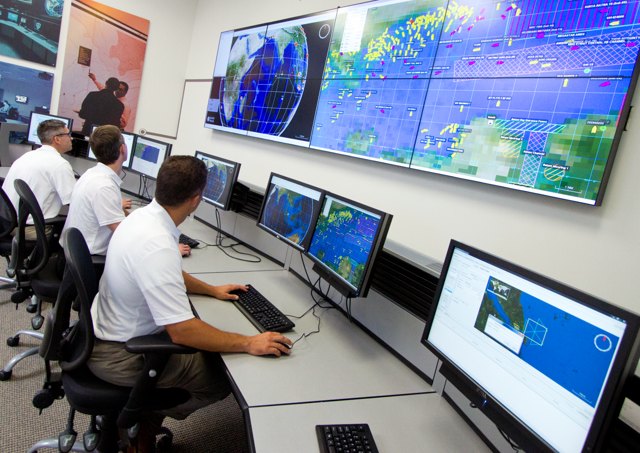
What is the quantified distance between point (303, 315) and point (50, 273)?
140 cm

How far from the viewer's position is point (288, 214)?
2.03 m

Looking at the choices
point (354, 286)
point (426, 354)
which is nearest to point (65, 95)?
point (354, 286)

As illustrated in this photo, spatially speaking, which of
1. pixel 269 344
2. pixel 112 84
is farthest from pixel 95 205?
pixel 112 84

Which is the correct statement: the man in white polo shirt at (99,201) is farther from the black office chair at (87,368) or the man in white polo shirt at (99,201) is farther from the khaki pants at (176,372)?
the khaki pants at (176,372)

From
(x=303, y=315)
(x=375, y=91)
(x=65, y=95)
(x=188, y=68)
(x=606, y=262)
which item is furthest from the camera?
(x=188, y=68)

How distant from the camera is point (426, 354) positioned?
1365 millimetres

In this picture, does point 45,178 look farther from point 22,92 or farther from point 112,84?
point 112,84

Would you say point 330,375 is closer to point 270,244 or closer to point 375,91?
point 270,244

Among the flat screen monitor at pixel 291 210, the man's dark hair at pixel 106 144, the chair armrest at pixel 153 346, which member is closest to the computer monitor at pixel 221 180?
the flat screen monitor at pixel 291 210

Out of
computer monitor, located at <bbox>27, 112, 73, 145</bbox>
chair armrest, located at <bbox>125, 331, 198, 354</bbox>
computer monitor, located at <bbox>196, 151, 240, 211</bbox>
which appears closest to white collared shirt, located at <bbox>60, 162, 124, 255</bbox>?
computer monitor, located at <bbox>196, 151, 240, 211</bbox>

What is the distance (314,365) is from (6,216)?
2.10m

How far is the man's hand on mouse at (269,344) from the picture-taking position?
1.29m

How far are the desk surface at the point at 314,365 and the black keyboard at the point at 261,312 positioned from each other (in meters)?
0.03

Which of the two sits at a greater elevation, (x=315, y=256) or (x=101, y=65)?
(x=101, y=65)
